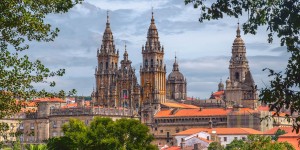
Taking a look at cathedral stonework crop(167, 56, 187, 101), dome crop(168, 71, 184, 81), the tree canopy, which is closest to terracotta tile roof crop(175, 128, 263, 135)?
cathedral stonework crop(167, 56, 187, 101)

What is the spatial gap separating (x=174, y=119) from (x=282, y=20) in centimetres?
12143

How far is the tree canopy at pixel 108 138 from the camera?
65.0 meters

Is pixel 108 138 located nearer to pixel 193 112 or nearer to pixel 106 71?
pixel 193 112

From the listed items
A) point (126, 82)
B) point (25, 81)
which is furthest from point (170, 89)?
point (25, 81)

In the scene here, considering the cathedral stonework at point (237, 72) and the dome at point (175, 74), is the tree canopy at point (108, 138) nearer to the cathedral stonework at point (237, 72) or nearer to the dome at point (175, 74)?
the cathedral stonework at point (237, 72)

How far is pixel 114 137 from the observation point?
66.8 m

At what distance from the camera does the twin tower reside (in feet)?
479

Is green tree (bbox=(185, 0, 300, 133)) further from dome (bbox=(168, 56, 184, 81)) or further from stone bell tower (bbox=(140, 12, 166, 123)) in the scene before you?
dome (bbox=(168, 56, 184, 81))

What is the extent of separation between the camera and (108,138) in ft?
217

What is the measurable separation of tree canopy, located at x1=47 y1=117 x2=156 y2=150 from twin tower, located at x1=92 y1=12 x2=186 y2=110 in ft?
250

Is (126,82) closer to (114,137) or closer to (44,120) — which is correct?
(44,120)

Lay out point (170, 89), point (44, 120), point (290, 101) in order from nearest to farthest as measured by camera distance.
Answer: point (290, 101), point (44, 120), point (170, 89)

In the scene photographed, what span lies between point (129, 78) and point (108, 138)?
3293 inches

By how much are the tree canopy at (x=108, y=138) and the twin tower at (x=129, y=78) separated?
2997 inches
